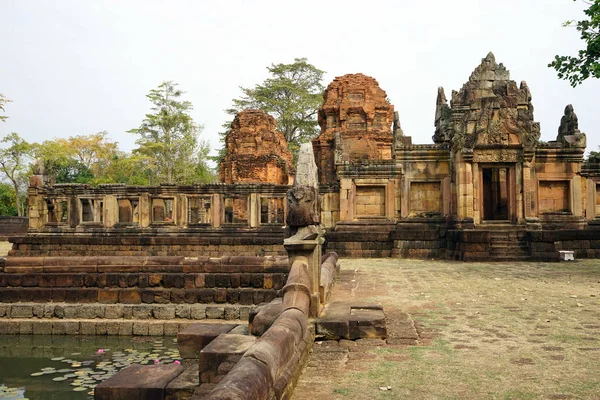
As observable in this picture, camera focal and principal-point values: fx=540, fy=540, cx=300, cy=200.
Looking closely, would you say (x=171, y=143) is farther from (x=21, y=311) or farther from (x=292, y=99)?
(x=21, y=311)

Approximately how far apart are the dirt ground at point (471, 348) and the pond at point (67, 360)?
3272 mm

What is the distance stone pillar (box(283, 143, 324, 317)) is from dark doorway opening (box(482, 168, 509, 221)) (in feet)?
63.2

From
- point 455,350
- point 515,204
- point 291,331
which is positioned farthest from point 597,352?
point 515,204

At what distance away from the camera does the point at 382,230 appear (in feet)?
62.0

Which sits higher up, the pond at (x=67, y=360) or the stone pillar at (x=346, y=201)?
the stone pillar at (x=346, y=201)

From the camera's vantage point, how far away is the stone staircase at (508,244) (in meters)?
16.0

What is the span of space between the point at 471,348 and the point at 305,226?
2.20 metres

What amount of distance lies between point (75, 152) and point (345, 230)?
41894mm

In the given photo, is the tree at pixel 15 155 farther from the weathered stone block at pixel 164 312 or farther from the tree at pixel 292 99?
the weathered stone block at pixel 164 312

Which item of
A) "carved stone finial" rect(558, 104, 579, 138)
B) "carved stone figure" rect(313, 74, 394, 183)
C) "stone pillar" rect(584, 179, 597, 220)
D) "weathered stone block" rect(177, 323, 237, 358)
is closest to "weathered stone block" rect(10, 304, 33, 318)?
"weathered stone block" rect(177, 323, 237, 358)

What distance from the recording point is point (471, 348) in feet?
18.0

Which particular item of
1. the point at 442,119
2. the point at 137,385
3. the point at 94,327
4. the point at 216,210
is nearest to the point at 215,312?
the point at 94,327

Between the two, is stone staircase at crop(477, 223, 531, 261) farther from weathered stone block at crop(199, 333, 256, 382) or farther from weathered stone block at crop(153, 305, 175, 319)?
weathered stone block at crop(199, 333, 256, 382)

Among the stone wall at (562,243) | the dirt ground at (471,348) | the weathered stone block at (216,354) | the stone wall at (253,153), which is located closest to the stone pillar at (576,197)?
the stone wall at (562,243)
